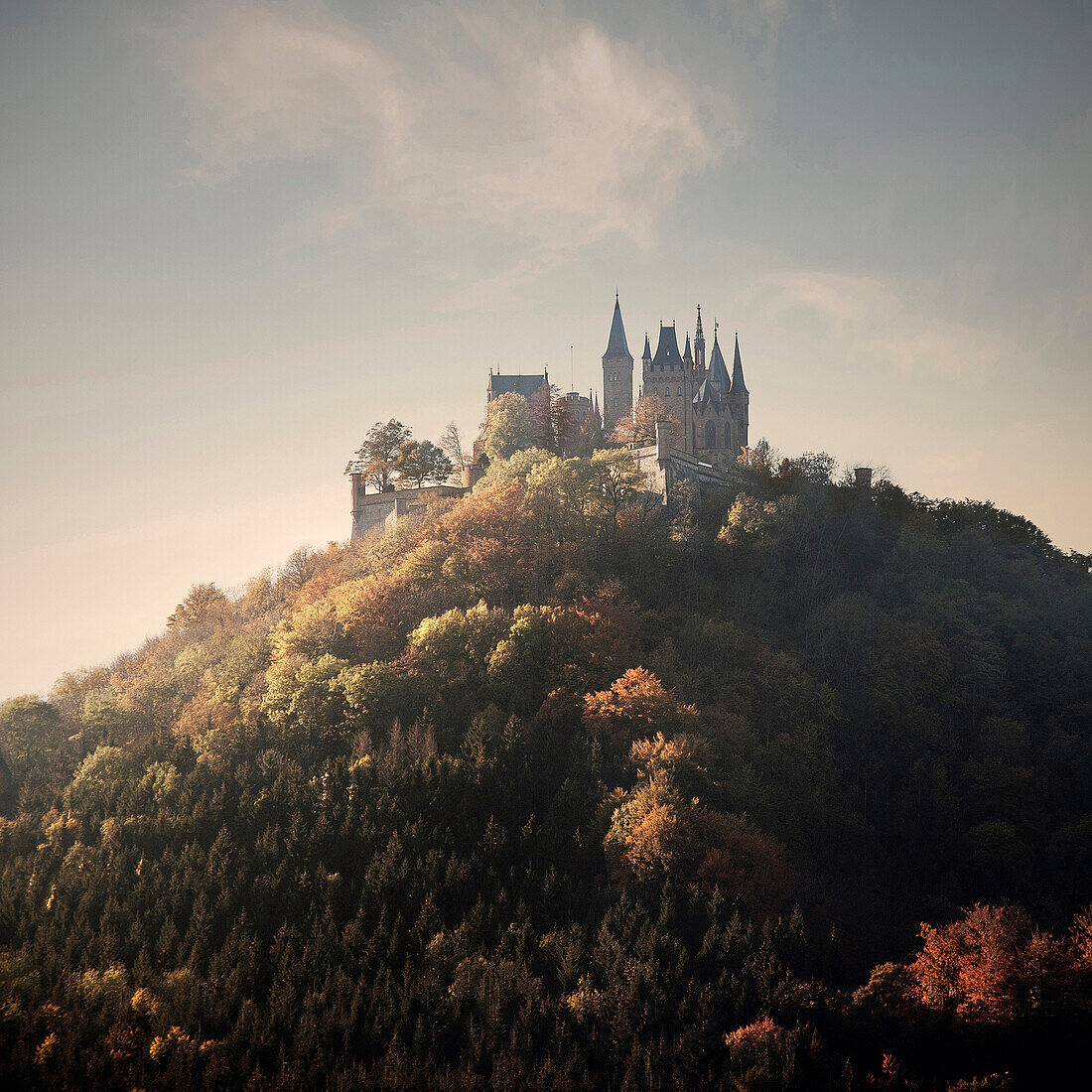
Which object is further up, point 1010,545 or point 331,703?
point 1010,545

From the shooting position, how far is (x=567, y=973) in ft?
98.0

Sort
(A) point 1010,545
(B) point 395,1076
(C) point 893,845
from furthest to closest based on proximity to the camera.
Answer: (A) point 1010,545 < (C) point 893,845 < (B) point 395,1076

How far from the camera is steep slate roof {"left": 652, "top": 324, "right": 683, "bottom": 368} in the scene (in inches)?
3300

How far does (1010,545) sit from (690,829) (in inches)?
2044

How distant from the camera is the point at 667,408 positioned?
3155 inches

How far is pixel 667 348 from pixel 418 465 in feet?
93.9

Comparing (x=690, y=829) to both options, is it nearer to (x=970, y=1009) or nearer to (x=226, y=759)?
(x=970, y=1009)

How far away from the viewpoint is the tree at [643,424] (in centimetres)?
7006

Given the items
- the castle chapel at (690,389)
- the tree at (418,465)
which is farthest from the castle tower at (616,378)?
the tree at (418,465)

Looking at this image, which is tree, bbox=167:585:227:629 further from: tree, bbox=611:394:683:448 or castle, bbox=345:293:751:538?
tree, bbox=611:394:683:448

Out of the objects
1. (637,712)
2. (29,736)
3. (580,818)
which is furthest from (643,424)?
(29,736)

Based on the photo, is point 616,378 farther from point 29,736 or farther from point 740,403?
point 29,736

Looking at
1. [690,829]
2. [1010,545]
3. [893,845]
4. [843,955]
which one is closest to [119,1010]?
[690,829]

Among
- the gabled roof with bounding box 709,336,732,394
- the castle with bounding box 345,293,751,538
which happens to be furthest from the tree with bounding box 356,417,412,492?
the gabled roof with bounding box 709,336,732,394
